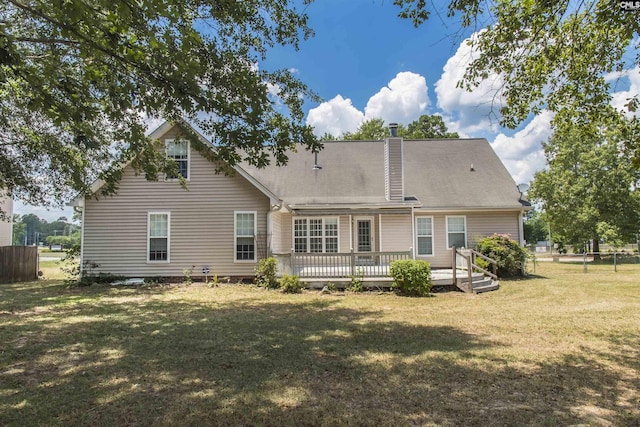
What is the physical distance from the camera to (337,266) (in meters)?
13.7

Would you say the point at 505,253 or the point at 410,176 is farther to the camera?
the point at 410,176

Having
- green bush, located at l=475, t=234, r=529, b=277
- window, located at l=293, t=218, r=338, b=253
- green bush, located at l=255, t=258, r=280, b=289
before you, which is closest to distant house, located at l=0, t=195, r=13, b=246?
window, located at l=293, t=218, r=338, b=253

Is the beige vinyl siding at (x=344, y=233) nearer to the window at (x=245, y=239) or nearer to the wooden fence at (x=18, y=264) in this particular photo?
the window at (x=245, y=239)

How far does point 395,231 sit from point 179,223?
8.80 m

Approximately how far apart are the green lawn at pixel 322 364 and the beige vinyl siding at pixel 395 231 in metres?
6.32

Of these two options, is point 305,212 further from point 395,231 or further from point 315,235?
point 395,231

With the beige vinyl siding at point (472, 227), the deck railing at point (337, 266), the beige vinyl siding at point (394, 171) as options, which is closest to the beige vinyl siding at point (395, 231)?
the beige vinyl siding at point (394, 171)

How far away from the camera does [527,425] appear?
3650 mm

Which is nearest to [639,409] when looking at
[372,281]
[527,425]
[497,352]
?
[527,425]

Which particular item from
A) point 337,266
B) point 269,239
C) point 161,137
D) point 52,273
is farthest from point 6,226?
point 337,266

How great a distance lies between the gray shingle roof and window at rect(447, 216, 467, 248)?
2.40 ft

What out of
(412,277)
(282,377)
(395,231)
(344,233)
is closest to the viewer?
(282,377)

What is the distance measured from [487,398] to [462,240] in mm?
13806

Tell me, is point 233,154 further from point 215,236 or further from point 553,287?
point 553,287
